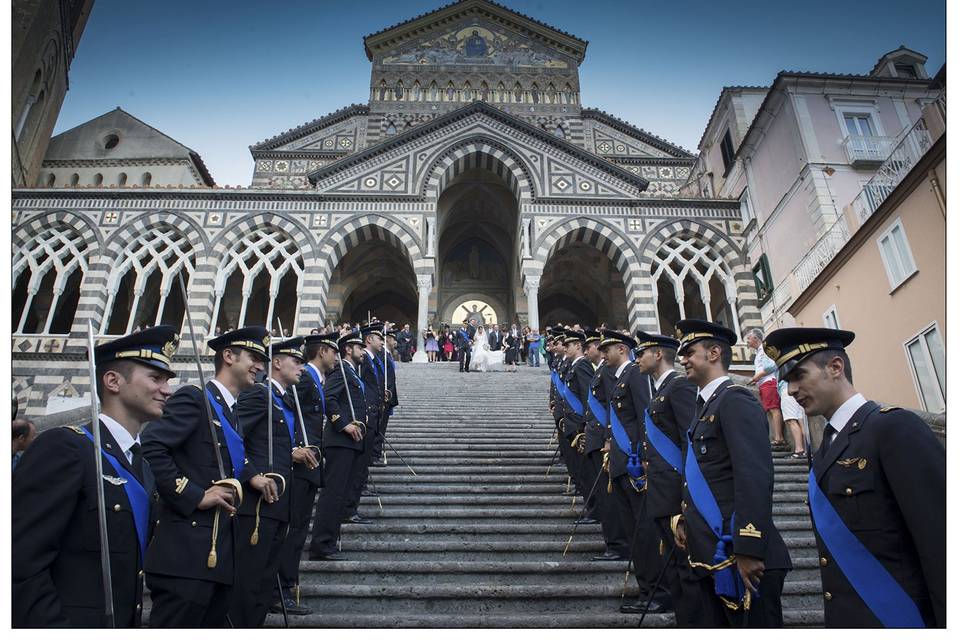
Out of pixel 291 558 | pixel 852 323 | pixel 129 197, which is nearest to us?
pixel 291 558

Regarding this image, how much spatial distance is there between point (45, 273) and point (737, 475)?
78.0ft

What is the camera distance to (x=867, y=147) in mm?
16438

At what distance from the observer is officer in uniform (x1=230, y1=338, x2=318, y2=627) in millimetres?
3494

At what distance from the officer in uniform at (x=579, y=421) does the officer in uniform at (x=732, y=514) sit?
9.22ft

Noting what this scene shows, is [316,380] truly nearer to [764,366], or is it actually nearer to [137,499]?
[137,499]

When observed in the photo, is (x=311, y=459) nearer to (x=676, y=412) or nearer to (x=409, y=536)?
(x=409, y=536)

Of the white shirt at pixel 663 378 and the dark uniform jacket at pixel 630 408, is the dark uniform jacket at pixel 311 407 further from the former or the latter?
the white shirt at pixel 663 378

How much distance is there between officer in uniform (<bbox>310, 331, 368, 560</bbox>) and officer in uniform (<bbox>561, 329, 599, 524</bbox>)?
245 cm

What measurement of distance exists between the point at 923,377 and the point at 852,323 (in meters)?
2.22

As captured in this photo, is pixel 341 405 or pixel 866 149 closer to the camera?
pixel 341 405

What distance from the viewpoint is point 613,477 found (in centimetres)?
455

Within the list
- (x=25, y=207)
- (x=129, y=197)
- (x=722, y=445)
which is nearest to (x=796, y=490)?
(x=722, y=445)

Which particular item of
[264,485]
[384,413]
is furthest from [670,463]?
[384,413]

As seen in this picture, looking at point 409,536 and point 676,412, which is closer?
point 676,412
